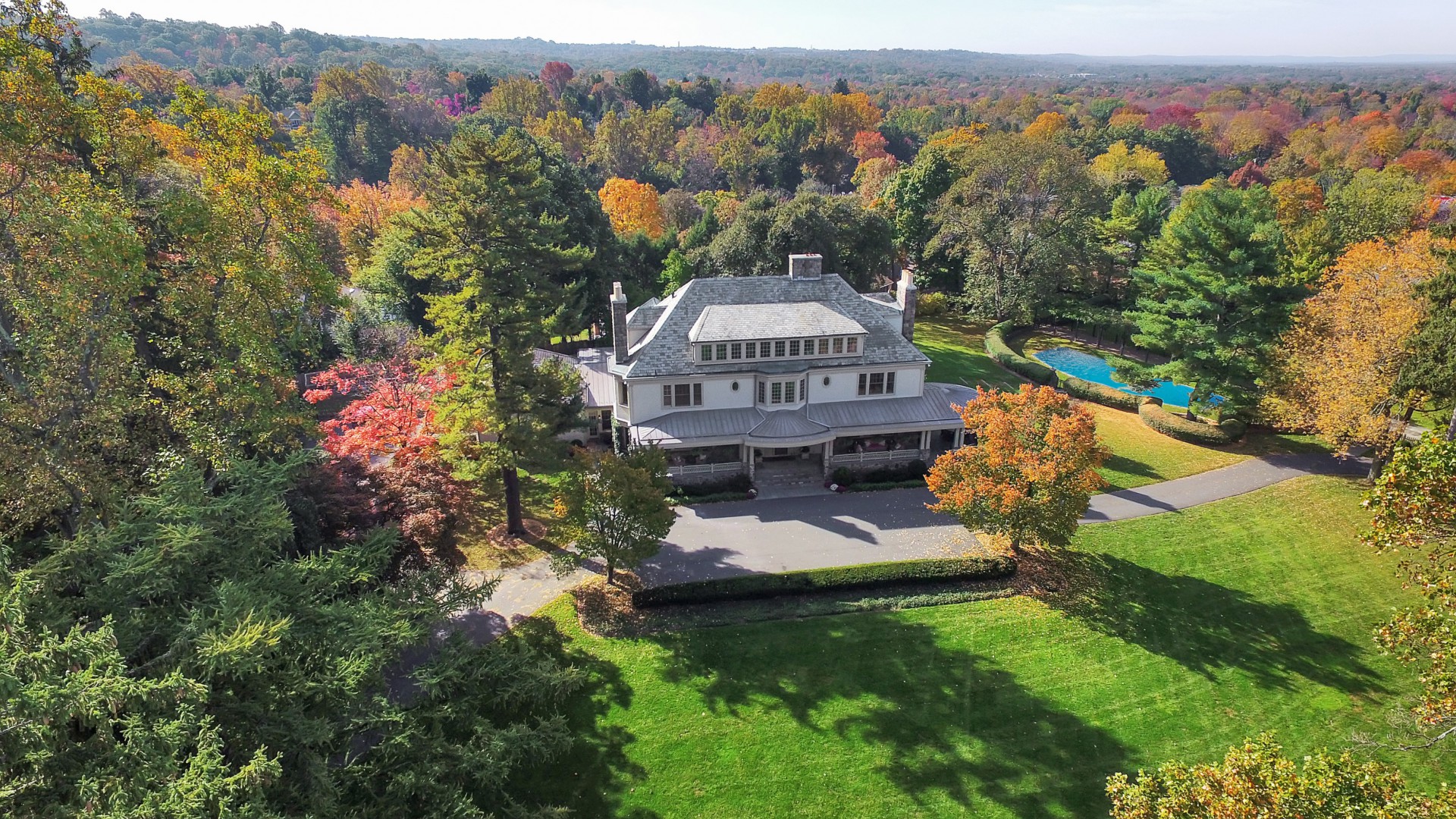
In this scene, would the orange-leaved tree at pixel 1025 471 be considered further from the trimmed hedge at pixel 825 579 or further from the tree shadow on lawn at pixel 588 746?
the tree shadow on lawn at pixel 588 746

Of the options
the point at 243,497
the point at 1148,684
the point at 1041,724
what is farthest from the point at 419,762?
the point at 1148,684

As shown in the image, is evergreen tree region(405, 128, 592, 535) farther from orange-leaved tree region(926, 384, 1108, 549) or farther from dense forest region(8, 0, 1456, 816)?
orange-leaved tree region(926, 384, 1108, 549)

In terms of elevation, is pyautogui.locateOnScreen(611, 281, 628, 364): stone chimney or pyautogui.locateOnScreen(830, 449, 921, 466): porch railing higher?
pyautogui.locateOnScreen(611, 281, 628, 364): stone chimney

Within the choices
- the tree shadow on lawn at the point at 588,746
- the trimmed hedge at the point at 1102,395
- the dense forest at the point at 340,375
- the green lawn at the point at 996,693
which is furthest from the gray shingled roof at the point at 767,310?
the trimmed hedge at the point at 1102,395

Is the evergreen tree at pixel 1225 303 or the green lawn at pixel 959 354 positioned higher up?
the evergreen tree at pixel 1225 303

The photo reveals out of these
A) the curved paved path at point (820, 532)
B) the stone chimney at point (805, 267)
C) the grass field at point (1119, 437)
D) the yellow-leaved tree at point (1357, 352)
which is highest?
the stone chimney at point (805, 267)

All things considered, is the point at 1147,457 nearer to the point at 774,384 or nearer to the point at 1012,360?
the point at 1012,360

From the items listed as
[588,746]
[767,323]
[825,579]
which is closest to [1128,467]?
[825,579]

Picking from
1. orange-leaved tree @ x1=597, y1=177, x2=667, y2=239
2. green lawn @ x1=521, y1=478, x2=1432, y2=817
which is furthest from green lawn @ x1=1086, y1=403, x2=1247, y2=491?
orange-leaved tree @ x1=597, y1=177, x2=667, y2=239
